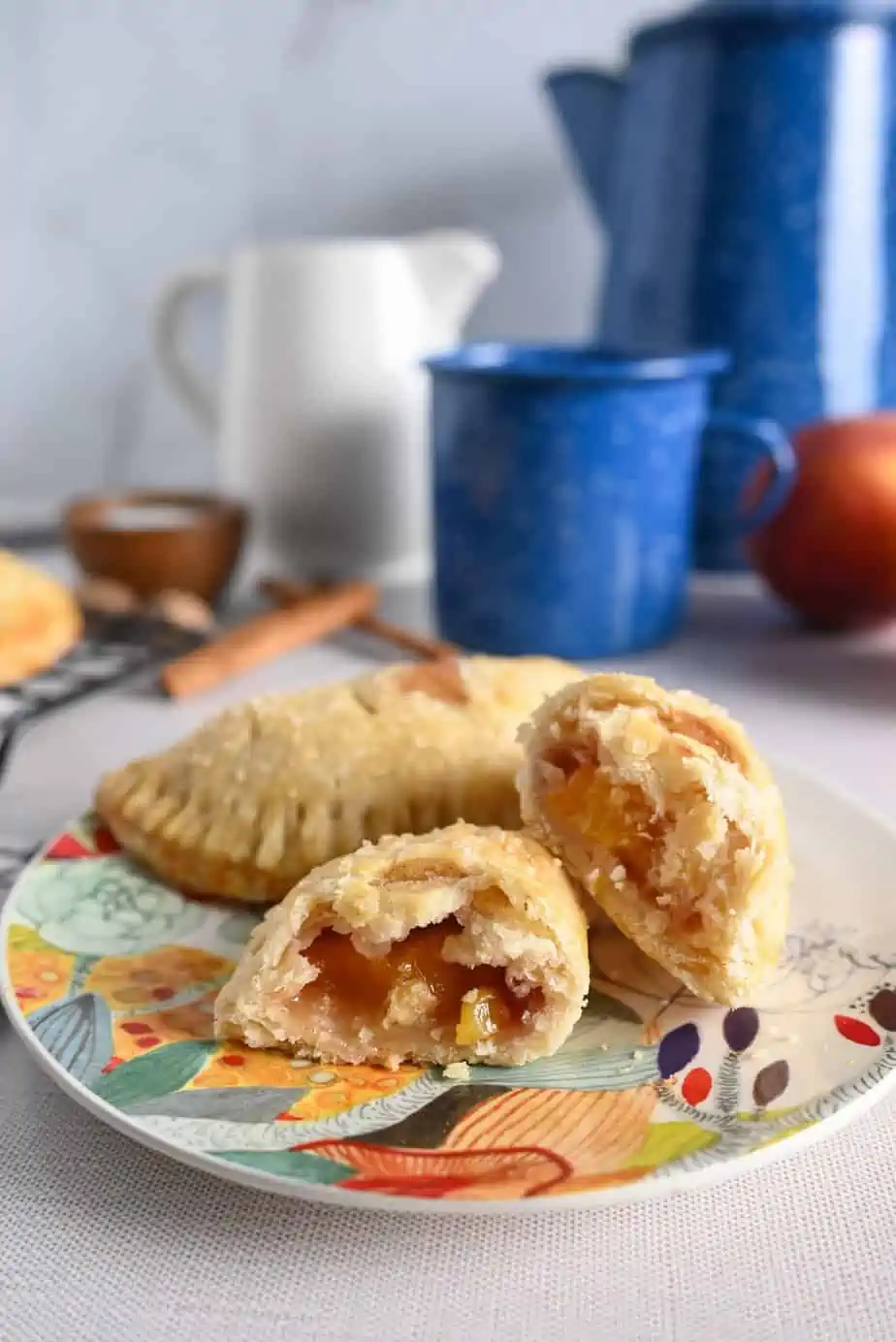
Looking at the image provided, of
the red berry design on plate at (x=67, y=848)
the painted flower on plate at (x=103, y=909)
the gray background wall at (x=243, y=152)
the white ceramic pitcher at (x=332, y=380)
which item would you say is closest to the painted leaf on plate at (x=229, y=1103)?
the painted flower on plate at (x=103, y=909)

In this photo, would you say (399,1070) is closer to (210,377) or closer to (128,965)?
(128,965)

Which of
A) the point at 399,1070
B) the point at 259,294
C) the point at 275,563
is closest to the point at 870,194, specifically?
the point at 259,294

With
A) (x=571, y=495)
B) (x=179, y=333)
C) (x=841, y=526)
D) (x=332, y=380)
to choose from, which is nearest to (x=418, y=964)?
(x=571, y=495)

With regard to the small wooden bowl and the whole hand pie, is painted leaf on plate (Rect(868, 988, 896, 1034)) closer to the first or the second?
the whole hand pie

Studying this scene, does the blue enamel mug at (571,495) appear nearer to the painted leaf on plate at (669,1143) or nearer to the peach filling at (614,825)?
the peach filling at (614,825)

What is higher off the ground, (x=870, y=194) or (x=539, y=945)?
(x=870, y=194)

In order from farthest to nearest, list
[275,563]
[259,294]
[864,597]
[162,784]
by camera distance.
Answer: [275,563] < [259,294] < [864,597] < [162,784]
